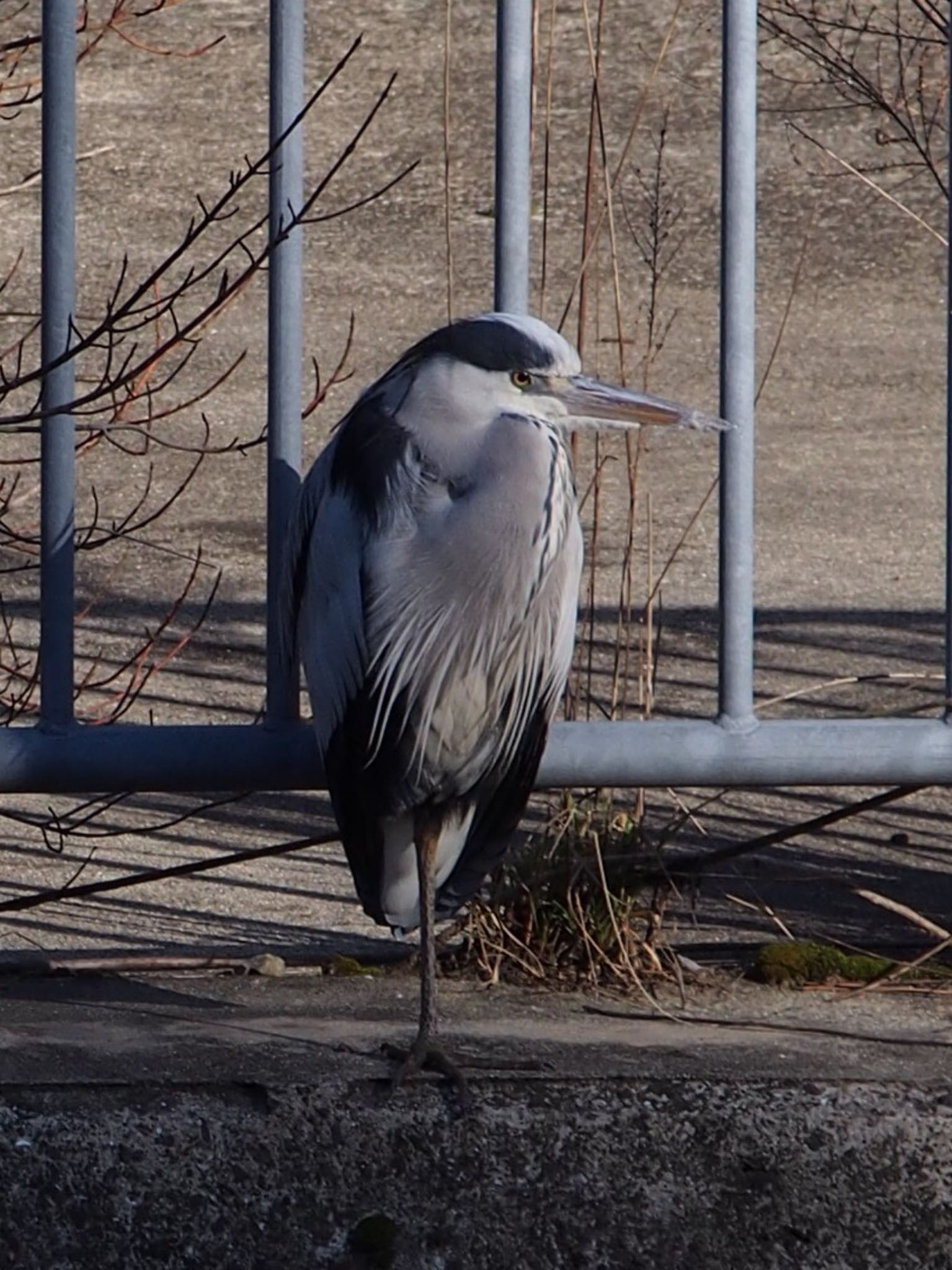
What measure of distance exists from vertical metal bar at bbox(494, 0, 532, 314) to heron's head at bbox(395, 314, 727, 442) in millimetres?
93

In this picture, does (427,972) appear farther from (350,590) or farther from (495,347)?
(495,347)

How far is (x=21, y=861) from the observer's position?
398 cm

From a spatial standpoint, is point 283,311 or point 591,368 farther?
point 591,368

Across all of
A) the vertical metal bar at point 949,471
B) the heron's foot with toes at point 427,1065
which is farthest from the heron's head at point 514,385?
the heron's foot with toes at point 427,1065

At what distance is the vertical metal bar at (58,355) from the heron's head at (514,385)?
0.37 m

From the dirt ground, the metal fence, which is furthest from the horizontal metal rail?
the dirt ground

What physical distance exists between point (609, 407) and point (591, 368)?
197 inches

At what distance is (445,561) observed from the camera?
7.00 feet

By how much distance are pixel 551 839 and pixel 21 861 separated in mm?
1430

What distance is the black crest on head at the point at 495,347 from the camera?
214 centimetres

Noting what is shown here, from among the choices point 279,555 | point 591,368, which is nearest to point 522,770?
point 279,555

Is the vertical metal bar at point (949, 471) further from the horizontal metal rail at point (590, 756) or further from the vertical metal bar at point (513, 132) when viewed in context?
the vertical metal bar at point (513, 132)

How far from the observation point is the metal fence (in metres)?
2.19

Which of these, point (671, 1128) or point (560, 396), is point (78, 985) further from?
point (560, 396)
